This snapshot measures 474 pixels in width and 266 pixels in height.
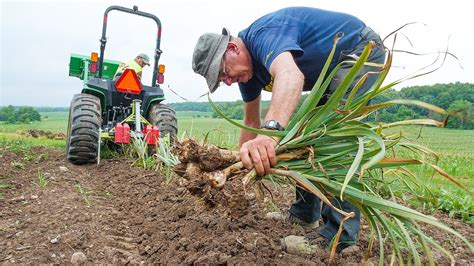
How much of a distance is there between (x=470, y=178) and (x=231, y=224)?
459 cm

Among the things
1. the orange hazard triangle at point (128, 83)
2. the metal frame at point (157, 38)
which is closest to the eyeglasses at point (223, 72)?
the orange hazard triangle at point (128, 83)

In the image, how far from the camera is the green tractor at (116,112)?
4.95 metres

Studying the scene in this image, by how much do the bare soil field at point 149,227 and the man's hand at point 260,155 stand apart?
116 millimetres

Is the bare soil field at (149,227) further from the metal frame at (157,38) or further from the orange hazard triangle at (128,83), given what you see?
the metal frame at (157,38)

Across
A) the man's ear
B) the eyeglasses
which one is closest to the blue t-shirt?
the man's ear

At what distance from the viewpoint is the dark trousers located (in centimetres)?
257

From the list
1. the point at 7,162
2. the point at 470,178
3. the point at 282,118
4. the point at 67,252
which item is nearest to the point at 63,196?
the point at 67,252

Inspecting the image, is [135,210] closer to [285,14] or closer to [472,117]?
[285,14]

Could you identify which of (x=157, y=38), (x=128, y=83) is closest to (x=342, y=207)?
(x=128, y=83)

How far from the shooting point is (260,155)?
198cm

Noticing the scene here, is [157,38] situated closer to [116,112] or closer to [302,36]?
[116,112]

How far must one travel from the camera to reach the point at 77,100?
5.22 meters

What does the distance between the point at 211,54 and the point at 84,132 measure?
2.67 meters

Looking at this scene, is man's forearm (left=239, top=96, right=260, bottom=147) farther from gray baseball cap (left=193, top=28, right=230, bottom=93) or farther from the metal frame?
the metal frame
